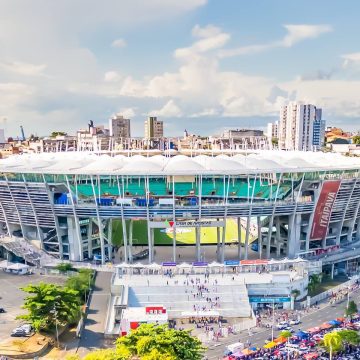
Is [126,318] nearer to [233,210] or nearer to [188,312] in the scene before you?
[188,312]

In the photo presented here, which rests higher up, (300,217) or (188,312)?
(300,217)

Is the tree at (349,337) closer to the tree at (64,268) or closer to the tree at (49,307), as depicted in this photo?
the tree at (49,307)

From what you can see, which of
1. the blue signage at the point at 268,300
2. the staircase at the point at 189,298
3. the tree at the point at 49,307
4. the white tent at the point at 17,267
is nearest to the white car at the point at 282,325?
the staircase at the point at 189,298

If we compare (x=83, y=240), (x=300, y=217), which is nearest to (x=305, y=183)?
(x=300, y=217)

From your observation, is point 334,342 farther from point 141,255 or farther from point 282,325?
point 141,255

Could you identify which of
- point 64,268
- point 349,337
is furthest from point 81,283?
point 349,337

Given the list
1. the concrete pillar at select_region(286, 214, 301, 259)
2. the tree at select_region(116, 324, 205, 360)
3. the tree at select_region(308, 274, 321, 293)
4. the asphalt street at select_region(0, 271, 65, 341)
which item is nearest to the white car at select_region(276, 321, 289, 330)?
the tree at select_region(308, 274, 321, 293)
